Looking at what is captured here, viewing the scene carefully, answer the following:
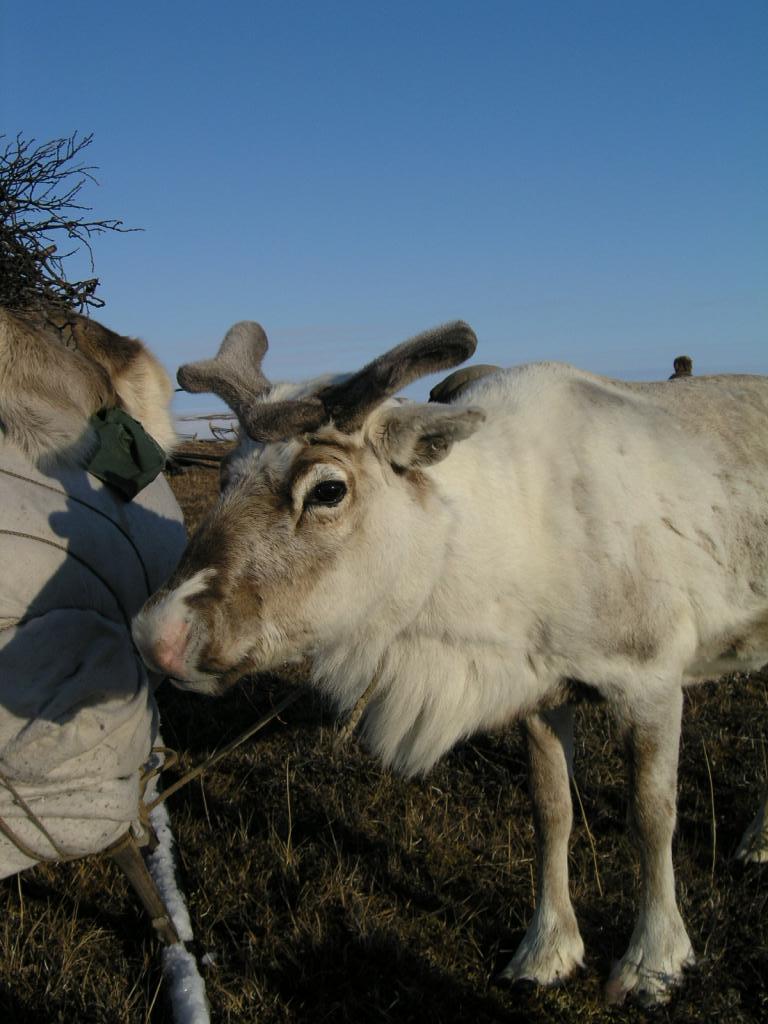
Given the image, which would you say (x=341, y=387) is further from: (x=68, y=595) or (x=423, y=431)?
(x=68, y=595)

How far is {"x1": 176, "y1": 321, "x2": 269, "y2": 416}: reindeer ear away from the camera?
317 centimetres

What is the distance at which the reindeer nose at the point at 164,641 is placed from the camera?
2457mm

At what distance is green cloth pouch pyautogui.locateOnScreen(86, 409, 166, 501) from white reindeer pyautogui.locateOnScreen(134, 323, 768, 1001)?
291 millimetres

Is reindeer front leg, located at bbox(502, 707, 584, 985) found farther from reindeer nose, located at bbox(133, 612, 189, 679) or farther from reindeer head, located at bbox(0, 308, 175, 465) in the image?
reindeer head, located at bbox(0, 308, 175, 465)

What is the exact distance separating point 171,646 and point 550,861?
6.82 ft

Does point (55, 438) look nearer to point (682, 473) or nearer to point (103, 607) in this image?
point (103, 607)

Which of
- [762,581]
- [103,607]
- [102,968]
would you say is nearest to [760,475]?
[762,581]

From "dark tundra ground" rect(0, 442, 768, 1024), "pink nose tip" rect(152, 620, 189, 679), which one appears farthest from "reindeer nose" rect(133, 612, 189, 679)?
"dark tundra ground" rect(0, 442, 768, 1024)

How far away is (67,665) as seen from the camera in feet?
8.97

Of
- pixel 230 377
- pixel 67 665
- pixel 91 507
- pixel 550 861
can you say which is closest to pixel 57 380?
pixel 91 507

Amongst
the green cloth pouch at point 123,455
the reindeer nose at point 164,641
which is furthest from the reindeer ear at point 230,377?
the reindeer nose at point 164,641

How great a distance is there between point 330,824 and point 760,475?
2616 millimetres

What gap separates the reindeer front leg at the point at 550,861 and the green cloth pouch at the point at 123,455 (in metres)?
Answer: 1.92

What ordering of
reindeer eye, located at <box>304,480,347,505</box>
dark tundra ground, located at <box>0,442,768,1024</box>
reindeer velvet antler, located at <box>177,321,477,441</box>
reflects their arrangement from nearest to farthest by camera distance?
reindeer velvet antler, located at <box>177,321,477,441</box>, reindeer eye, located at <box>304,480,347,505</box>, dark tundra ground, located at <box>0,442,768,1024</box>
